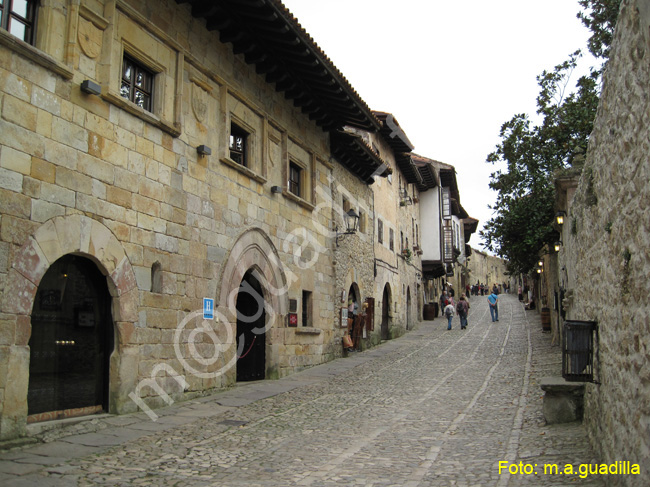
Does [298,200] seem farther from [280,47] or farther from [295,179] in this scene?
[280,47]

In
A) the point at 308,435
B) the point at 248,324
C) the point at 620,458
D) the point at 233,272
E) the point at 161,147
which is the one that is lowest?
the point at 308,435

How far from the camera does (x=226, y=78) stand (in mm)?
11109

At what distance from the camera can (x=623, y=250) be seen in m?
4.45

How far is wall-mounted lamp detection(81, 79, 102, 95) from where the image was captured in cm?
743

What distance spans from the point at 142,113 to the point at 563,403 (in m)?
7.06

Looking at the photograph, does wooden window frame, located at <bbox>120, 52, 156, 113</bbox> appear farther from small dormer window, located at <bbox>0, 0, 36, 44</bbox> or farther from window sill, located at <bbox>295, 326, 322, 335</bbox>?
window sill, located at <bbox>295, 326, 322, 335</bbox>

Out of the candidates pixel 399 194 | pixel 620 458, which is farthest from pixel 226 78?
pixel 399 194

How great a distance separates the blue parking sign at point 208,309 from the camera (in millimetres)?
10023

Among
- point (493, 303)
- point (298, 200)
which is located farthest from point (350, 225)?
point (493, 303)

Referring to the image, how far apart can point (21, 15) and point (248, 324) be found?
23.7 feet

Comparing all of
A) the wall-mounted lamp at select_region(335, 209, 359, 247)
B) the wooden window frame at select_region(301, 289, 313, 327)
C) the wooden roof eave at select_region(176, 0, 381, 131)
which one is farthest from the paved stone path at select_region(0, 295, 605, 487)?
the wooden roof eave at select_region(176, 0, 381, 131)

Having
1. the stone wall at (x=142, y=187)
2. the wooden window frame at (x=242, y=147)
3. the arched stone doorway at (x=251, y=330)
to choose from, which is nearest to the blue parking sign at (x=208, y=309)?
the stone wall at (x=142, y=187)

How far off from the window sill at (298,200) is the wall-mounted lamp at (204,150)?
10.5 feet

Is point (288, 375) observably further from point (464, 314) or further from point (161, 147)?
point (464, 314)
